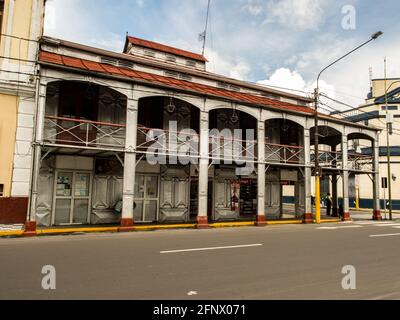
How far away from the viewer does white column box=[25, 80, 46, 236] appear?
1180 centimetres

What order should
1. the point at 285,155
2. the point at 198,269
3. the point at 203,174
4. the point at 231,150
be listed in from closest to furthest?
the point at 198,269 < the point at 203,174 < the point at 231,150 < the point at 285,155

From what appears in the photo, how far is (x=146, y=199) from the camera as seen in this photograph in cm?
1655

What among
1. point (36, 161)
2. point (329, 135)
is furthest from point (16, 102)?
point (329, 135)

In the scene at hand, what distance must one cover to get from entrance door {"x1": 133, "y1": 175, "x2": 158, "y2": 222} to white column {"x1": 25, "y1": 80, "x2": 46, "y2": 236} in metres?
5.15

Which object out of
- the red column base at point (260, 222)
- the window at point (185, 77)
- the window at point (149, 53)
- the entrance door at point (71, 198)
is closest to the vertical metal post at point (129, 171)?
the entrance door at point (71, 198)

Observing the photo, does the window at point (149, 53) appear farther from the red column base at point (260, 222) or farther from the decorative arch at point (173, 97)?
the red column base at point (260, 222)

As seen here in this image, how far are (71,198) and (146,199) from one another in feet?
11.8


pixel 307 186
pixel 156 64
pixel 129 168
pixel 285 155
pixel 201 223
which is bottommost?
pixel 201 223

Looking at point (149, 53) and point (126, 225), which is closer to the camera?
point (126, 225)

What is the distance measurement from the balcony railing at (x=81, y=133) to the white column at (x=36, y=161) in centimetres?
69

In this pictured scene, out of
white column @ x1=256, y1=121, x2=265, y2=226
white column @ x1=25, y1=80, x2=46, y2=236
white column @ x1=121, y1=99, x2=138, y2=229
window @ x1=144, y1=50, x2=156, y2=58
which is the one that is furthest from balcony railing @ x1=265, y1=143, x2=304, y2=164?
white column @ x1=25, y1=80, x2=46, y2=236

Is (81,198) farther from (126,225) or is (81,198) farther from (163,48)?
(163,48)
